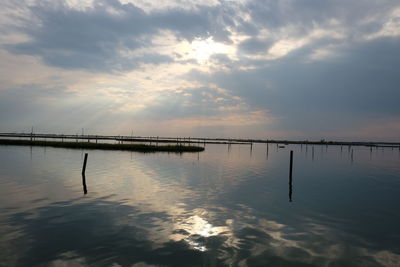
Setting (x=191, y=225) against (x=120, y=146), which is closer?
(x=191, y=225)

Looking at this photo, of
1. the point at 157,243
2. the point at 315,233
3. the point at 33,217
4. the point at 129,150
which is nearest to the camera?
the point at 157,243

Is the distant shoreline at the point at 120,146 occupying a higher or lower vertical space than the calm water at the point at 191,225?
higher

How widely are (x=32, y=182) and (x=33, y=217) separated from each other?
35.8ft

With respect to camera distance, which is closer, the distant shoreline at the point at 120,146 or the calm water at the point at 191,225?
the calm water at the point at 191,225

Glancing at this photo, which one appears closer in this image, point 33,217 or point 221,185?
point 33,217

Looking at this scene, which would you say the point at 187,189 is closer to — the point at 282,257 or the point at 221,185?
the point at 221,185

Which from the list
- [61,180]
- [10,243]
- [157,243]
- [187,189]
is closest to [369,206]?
[187,189]

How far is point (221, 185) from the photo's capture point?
24203 mm

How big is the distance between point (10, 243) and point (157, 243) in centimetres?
556

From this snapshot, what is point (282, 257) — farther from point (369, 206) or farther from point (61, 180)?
point (61, 180)

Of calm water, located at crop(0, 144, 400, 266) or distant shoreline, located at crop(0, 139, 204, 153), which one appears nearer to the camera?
calm water, located at crop(0, 144, 400, 266)

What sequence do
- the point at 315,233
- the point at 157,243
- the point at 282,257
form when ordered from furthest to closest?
the point at 315,233
the point at 157,243
the point at 282,257

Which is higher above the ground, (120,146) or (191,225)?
(120,146)

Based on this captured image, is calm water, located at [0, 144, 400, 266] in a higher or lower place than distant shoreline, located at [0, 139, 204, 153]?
lower
